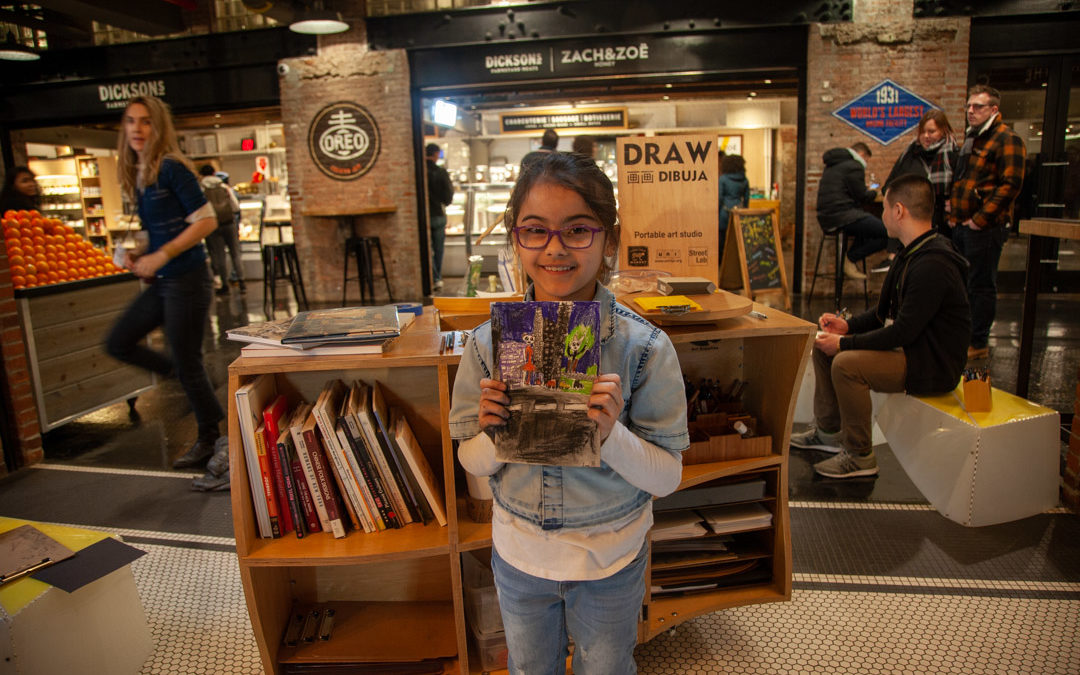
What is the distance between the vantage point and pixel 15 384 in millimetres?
3607

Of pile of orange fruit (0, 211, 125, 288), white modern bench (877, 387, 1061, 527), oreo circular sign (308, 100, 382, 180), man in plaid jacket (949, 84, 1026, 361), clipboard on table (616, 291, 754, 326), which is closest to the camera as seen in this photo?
clipboard on table (616, 291, 754, 326)

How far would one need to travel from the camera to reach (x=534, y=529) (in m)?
1.33

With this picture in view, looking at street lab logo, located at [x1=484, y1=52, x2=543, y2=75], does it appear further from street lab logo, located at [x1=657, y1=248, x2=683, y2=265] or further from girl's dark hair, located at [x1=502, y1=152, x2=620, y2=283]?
girl's dark hair, located at [x1=502, y1=152, x2=620, y2=283]

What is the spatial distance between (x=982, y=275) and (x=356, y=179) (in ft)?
21.3

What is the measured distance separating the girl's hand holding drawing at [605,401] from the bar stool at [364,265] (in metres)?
7.40

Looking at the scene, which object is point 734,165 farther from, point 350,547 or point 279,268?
point 350,547

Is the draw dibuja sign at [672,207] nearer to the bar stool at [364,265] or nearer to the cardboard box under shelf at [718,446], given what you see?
the cardboard box under shelf at [718,446]

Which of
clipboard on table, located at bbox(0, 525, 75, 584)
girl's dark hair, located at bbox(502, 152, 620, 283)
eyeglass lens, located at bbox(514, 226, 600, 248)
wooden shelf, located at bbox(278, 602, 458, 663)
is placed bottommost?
wooden shelf, located at bbox(278, 602, 458, 663)

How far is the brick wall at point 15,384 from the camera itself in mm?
3555

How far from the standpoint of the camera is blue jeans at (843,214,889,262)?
261 inches

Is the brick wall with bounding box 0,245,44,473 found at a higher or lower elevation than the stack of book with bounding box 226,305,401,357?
lower

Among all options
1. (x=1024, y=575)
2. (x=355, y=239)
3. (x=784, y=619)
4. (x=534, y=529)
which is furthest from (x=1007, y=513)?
(x=355, y=239)

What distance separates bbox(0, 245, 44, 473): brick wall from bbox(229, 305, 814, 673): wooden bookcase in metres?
2.48

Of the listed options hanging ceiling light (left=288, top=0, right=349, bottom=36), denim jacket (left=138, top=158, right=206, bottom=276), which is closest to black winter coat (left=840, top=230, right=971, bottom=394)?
denim jacket (left=138, top=158, right=206, bottom=276)
